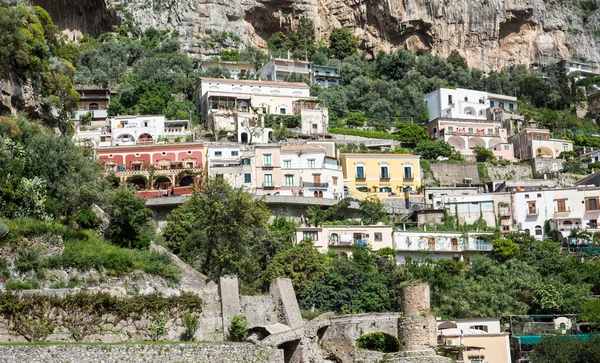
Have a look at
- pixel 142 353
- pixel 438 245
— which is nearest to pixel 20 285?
pixel 142 353

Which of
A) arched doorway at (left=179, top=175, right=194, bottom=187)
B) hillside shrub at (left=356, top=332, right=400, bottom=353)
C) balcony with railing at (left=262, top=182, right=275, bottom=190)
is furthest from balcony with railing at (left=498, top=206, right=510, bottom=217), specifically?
hillside shrub at (left=356, top=332, right=400, bottom=353)

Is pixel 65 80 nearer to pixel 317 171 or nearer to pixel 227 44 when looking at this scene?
pixel 317 171

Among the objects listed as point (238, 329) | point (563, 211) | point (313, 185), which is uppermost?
point (313, 185)

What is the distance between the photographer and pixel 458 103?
99750mm

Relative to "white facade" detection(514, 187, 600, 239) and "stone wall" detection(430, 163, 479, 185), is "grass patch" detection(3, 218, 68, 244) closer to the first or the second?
"white facade" detection(514, 187, 600, 239)

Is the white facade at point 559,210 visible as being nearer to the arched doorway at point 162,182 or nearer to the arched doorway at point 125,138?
the arched doorway at point 162,182

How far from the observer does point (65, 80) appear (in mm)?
59531

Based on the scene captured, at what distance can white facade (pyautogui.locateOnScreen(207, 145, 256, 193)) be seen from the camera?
71375 millimetres

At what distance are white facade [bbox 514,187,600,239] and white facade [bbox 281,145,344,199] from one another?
47.1 ft

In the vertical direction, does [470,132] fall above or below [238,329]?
above

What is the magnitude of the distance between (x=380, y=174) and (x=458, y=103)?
25.0 meters

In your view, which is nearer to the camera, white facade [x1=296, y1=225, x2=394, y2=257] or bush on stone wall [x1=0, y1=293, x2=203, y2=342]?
bush on stone wall [x1=0, y1=293, x2=203, y2=342]

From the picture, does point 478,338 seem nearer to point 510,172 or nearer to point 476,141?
point 510,172

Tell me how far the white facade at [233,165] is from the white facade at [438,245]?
1187cm
